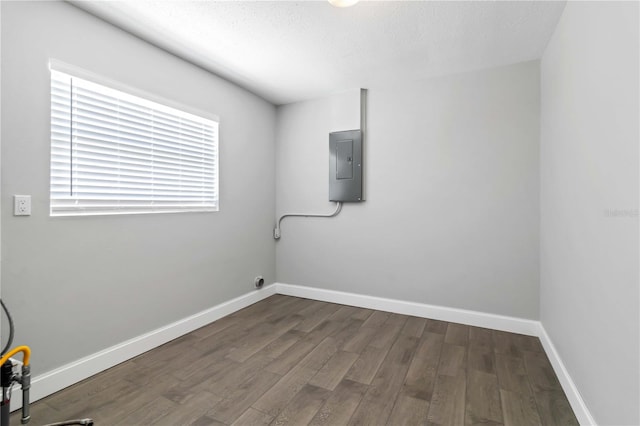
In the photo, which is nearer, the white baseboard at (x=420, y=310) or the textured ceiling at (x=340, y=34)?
the textured ceiling at (x=340, y=34)

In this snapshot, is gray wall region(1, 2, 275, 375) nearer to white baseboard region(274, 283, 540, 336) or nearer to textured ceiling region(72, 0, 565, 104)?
textured ceiling region(72, 0, 565, 104)

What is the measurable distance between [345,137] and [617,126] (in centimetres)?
236

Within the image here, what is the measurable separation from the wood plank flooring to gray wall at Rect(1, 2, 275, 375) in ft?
1.09

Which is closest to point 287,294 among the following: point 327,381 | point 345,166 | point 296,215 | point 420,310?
point 296,215

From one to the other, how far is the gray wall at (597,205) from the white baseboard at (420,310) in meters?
0.49

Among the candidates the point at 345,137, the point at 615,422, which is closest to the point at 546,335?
the point at 615,422

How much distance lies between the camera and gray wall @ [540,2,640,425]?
1094 millimetres

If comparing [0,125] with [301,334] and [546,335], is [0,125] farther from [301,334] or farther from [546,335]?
[546,335]

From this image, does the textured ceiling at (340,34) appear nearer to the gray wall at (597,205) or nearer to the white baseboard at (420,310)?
the gray wall at (597,205)

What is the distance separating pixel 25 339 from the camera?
65.0 inches

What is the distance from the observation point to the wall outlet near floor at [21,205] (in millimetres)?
1612

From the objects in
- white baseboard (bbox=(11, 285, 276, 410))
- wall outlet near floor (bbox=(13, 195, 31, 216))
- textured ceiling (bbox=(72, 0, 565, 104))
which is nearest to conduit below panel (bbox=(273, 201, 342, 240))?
white baseboard (bbox=(11, 285, 276, 410))

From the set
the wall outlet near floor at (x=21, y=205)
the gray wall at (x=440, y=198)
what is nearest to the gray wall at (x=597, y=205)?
the gray wall at (x=440, y=198)

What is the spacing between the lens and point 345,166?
3.29 m
